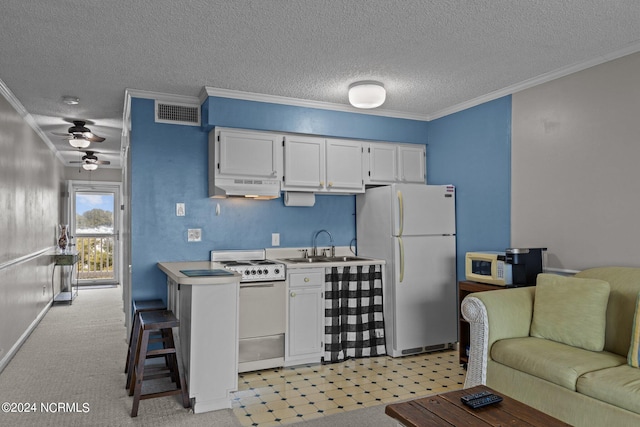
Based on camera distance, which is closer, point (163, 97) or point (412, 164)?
point (163, 97)

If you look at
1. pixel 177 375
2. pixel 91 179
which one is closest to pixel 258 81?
pixel 177 375

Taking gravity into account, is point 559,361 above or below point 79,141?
below

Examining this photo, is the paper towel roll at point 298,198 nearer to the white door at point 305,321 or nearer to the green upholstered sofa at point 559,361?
the white door at point 305,321

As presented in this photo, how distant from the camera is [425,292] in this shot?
4461 millimetres

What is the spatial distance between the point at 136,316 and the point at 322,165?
223 centimetres

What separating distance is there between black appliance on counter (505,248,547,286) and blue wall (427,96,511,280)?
0.52 m

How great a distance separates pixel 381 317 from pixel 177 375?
2045mm

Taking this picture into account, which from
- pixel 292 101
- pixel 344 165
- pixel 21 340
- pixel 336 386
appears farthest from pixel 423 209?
pixel 21 340

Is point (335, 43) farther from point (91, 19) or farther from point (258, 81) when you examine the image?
point (91, 19)

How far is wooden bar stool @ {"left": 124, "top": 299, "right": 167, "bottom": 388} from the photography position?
3.51m

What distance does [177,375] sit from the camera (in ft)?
10.8

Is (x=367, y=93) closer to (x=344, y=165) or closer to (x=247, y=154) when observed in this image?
(x=344, y=165)

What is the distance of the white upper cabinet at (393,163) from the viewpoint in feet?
15.8

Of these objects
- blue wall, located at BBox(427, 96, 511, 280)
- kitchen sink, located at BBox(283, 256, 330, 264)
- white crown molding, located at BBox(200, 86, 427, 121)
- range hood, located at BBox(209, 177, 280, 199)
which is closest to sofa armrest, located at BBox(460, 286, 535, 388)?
blue wall, located at BBox(427, 96, 511, 280)
